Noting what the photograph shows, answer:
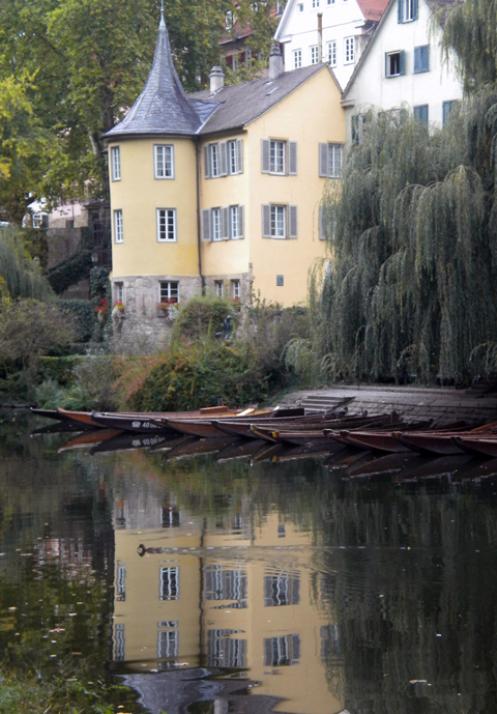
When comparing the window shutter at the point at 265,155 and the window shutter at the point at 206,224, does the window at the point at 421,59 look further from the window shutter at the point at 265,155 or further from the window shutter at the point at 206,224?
the window shutter at the point at 206,224

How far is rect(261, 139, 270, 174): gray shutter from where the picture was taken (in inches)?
1886

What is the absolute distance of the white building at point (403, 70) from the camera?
47.1 m

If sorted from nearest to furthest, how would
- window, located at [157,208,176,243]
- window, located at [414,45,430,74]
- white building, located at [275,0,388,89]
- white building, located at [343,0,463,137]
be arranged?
white building, located at [343,0,463,137]
window, located at [414,45,430,74]
window, located at [157,208,176,243]
white building, located at [275,0,388,89]

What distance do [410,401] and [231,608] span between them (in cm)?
2056

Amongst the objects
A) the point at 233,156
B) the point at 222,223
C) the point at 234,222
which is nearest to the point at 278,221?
the point at 234,222

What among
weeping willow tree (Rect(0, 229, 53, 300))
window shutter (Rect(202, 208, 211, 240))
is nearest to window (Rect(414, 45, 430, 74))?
window shutter (Rect(202, 208, 211, 240))

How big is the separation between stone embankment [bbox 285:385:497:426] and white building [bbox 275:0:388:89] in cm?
2701

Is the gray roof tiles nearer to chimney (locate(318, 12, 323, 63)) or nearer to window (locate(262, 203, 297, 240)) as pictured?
window (locate(262, 203, 297, 240))

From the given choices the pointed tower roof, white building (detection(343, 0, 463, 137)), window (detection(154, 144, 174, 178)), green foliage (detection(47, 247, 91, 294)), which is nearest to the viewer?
white building (detection(343, 0, 463, 137))

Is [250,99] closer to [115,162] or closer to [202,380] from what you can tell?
[115,162]

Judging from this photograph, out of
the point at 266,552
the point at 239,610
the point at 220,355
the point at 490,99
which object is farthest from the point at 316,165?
the point at 239,610

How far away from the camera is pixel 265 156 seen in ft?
158

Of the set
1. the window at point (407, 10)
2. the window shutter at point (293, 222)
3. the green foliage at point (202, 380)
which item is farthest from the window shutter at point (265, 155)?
the green foliage at point (202, 380)

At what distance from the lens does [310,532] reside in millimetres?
19422
